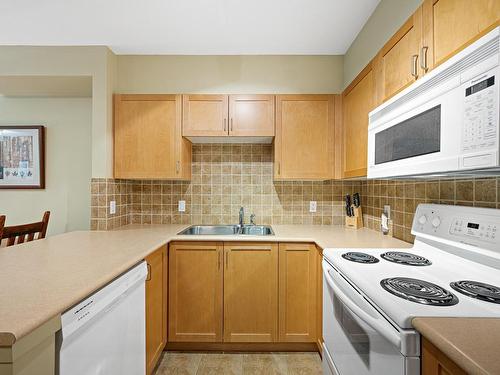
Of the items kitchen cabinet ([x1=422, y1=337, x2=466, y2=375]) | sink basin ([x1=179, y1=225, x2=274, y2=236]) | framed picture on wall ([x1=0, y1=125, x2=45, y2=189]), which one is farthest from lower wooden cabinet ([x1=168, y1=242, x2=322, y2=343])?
framed picture on wall ([x1=0, y1=125, x2=45, y2=189])

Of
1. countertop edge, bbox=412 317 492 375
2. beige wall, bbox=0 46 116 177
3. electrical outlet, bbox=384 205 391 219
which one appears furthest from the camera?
beige wall, bbox=0 46 116 177

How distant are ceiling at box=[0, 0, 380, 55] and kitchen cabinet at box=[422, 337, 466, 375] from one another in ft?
6.41

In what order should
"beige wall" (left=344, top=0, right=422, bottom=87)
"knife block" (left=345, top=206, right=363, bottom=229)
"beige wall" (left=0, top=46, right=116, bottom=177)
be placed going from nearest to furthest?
"beige wall" (left=344, top=0, right=422, bottom=87), "beige wall" (left=0, top=46, right=116, bottom=177), "knife block" (left=345, top=206, right=363, bottom=229)

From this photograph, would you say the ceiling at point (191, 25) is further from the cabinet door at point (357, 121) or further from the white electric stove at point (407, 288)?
the white electric stove at point (407, 288)

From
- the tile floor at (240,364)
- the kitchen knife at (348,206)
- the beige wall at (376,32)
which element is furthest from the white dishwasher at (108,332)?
the beige wall at (376,32)

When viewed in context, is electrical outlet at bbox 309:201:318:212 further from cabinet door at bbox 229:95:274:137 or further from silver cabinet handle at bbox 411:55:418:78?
silver cabinet handle at bbox 411:55:418:78

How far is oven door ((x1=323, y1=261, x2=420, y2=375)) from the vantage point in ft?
2.71

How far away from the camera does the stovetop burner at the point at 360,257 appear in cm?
135

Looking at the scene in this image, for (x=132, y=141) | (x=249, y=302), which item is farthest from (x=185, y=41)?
(x=249, y=302)

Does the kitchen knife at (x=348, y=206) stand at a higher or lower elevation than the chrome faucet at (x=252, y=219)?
higher

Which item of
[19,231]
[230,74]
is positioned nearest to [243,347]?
[19,231]

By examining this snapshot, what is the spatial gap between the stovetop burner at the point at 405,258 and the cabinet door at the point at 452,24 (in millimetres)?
885

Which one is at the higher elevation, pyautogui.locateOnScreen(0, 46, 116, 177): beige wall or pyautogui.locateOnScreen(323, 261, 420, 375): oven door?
pyautogui.locateOnScreen(0, 46, 116, 177): beige wall

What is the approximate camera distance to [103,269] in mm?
1238
